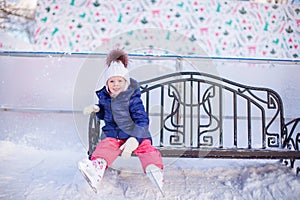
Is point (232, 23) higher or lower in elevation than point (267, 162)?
higher

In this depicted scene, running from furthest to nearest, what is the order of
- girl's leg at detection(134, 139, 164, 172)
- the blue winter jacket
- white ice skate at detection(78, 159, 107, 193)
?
the blue winter jacket, girl's leg at detection(134, 139, 164, 172), white ice skate at detection(78, 159, 107, 193)

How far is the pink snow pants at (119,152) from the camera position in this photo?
158 cm

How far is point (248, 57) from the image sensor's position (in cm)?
274

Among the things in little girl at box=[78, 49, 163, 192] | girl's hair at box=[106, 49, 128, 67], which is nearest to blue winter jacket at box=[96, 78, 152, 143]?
little girl at box=[78, 49, 163, 192]

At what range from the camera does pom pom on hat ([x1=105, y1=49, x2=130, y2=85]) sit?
68.7 inches

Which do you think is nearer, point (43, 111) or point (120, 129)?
point (120, 129)

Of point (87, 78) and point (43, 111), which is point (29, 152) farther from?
point (87, 78)

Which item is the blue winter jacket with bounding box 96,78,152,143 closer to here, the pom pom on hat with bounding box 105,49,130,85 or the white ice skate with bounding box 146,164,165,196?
the pom pom on hat with bounding box 105,49,130,85

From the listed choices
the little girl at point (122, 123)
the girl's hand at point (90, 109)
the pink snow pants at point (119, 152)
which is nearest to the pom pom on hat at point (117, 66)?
the little girl at point (122, 123)

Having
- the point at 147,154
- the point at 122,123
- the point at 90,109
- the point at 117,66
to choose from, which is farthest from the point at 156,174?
the point at 117,66

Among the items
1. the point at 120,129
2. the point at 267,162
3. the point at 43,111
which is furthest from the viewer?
the point at 43,111

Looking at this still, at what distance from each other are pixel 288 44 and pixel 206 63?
2.49 feet

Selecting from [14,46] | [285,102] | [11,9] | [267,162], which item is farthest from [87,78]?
[285,102]

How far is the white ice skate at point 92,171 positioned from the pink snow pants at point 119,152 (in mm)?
60
